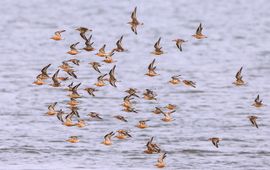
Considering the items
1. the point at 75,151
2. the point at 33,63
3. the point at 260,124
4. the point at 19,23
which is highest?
the point at 19,23

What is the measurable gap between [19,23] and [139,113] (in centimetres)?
4046

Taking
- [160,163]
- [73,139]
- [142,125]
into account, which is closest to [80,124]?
[73,139]

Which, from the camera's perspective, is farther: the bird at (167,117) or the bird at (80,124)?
the bird at (167,117)

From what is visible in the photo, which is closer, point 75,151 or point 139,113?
point 75,151

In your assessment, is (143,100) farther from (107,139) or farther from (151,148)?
(151,148)

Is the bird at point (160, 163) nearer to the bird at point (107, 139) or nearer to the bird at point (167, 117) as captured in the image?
the bird at point (107, 139)

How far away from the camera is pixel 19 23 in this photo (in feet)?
279

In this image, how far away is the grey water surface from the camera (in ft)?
126

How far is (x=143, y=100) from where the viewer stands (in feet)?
162

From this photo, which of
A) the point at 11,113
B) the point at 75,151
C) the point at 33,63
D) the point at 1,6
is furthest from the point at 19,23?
the point at 75,151

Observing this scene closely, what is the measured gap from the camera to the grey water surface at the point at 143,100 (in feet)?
126

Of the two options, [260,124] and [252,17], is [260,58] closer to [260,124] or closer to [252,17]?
[260,124]

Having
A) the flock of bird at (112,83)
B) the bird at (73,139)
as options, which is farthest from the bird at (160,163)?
the bird at (73,139)

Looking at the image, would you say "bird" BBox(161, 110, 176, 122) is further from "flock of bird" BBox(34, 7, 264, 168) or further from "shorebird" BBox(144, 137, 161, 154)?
"shorebird" BBox(144, 137, 161, 154)
